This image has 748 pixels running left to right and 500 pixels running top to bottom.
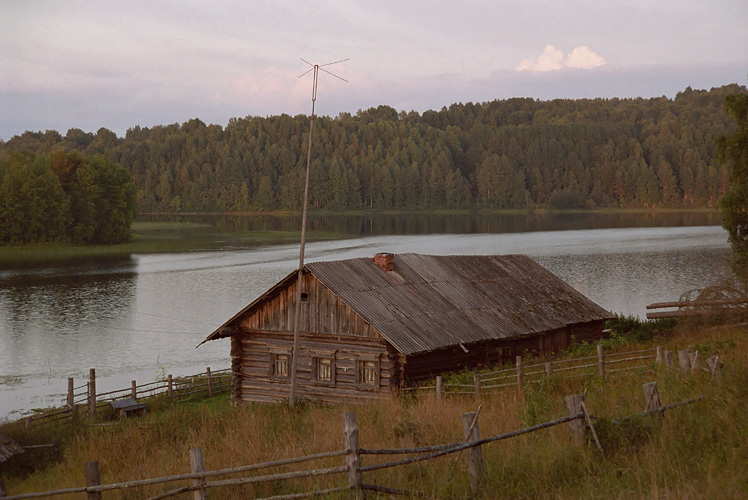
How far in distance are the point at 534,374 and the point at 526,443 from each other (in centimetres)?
1268

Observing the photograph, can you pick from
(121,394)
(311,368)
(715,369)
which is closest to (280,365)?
(311,368)

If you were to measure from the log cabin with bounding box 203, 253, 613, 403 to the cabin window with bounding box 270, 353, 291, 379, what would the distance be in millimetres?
35

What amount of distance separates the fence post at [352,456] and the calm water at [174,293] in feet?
84.0

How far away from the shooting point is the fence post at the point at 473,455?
8.62 metres

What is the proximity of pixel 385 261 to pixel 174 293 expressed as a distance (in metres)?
39.2

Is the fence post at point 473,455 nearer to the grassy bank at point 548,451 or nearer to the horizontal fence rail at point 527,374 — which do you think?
the grassy bank at point 548,451

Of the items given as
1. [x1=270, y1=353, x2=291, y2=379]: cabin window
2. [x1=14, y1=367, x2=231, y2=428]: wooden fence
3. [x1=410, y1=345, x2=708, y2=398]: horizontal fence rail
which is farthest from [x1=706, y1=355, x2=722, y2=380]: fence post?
[x1=14, y1=367, x2=231, y2=428]: wooden fence

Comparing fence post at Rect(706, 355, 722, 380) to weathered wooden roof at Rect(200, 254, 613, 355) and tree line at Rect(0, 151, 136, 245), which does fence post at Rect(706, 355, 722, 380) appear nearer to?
weathered wooden roof at Rect(200, 254, 613, 355)

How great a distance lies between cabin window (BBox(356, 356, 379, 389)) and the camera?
79.3 ft

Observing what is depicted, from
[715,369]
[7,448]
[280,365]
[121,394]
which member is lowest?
[121,394]

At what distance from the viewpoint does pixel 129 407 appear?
2773 cm

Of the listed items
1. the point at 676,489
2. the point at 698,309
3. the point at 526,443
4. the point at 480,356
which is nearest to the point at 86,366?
the point at 480,356

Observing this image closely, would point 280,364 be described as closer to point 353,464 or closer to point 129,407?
point 129,407

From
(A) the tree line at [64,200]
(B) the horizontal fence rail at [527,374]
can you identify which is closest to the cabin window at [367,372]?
(B) the horizontal fence rail at [527,374]
